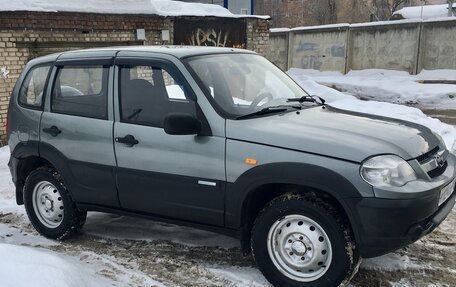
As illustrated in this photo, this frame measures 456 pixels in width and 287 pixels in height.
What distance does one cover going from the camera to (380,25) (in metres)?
21.9

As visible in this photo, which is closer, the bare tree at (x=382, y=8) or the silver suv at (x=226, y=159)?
the silver suv at (x=226, y=159)

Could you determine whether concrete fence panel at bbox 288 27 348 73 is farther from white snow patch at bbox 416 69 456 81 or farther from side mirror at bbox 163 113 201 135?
side mirror at bbox 163 113 201 135

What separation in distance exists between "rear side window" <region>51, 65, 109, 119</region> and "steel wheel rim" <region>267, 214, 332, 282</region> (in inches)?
72.9

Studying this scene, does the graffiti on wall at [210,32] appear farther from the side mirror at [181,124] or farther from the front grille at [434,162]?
the front grille at [434,162]

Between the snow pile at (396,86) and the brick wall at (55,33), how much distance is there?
353 inches

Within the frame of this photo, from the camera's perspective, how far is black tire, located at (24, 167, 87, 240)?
15.3 ft

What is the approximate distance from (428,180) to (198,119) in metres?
1.72

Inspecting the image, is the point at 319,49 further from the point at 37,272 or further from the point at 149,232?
the point at 37,272

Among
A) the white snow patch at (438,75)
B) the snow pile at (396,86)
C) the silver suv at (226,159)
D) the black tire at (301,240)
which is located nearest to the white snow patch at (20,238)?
the silver suv at (226,159)

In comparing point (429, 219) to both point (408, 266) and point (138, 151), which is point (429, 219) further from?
point (138, 151)

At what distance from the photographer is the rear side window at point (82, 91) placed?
4.36 m

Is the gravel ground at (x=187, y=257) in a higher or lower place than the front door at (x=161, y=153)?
lower

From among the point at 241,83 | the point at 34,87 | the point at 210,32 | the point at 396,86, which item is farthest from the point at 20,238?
the point at 396,86

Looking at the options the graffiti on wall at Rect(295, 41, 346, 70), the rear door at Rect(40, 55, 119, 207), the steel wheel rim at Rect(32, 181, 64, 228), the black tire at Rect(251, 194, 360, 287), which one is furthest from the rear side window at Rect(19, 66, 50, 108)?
the graffiti on wall at Rect(295, 41, 346, 70)
